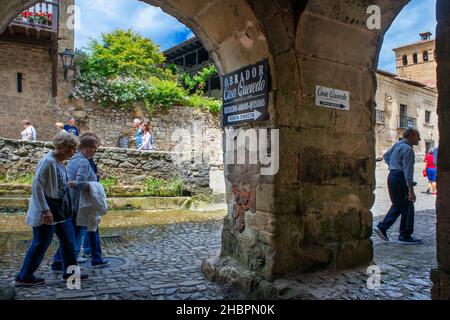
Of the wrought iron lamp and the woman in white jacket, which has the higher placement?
the wrought iron lamp

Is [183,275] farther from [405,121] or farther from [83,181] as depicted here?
[405,121]

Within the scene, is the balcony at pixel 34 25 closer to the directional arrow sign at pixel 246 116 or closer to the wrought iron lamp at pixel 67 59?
the wrought iron lamp at pixel 67 59

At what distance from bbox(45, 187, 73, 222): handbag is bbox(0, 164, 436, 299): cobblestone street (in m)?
0.61

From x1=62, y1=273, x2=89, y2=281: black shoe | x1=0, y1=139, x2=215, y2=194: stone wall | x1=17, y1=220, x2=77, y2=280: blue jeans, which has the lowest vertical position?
x1=62, y1=273, x2=89, y2=281: black shoe

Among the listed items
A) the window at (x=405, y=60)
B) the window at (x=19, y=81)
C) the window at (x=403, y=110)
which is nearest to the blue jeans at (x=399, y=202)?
the window at (x=19, y=81)

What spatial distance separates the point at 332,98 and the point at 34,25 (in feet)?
42.6

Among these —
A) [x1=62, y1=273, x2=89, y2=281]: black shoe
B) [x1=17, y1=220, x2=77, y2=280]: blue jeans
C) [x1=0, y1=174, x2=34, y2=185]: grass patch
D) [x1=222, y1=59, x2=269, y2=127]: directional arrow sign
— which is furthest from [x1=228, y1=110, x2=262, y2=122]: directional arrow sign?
[x1=0, y1=174, x2=34, y2=185]: grass patch

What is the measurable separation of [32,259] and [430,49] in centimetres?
4575

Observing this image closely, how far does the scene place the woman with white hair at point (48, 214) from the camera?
3.21 metres

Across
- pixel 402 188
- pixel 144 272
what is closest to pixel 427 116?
pixel 402 188

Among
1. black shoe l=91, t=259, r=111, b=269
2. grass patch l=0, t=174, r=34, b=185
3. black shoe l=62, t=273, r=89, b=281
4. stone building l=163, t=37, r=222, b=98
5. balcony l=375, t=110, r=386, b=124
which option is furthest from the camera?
balcony l=375, t=110, r=386, b=124

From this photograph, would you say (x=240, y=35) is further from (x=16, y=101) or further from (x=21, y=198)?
(x=16, y=101)

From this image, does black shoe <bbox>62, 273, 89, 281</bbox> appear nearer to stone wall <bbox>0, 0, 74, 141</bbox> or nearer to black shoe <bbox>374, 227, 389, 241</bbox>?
black shoe <bbox>374, 227, 389, 241</bbox>

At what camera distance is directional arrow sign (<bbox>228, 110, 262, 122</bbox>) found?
124 inches
